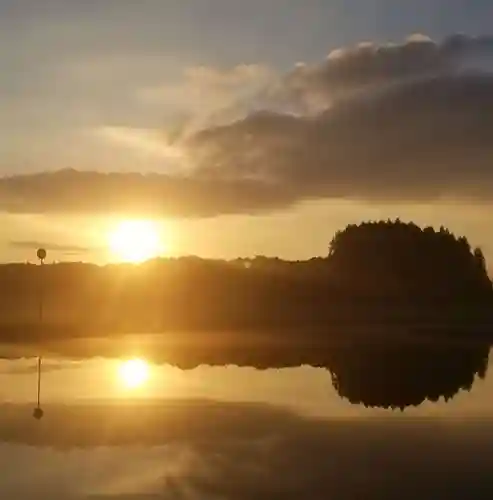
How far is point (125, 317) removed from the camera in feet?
271

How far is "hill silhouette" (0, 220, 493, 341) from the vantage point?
93938 millimetres

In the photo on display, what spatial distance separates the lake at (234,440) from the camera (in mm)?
14688

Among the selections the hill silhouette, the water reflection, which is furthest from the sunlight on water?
the hill silhouette

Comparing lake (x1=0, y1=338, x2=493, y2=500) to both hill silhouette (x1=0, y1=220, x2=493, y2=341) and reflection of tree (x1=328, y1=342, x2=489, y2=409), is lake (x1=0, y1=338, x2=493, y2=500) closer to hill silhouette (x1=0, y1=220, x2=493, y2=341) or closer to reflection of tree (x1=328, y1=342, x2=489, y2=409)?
reflection of tree (x1=328, y1=342, x2=489, y2=409)

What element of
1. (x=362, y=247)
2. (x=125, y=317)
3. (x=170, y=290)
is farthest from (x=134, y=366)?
(x=362, y=247)

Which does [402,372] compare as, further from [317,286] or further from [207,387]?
[317,286]

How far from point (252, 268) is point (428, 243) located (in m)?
21.9

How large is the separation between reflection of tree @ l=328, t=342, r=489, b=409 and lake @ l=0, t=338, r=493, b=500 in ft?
1.09

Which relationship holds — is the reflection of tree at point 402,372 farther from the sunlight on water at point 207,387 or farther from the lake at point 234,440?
the sunlight on water at point 207,387

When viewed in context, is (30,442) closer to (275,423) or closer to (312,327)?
(275,423)

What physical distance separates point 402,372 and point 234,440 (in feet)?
47.9

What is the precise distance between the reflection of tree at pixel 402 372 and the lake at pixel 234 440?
0.33 metres

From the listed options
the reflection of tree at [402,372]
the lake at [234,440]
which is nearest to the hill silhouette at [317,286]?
the reflection of tree at [402,372]

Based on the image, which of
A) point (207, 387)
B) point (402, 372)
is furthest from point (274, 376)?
point (402, 372)
